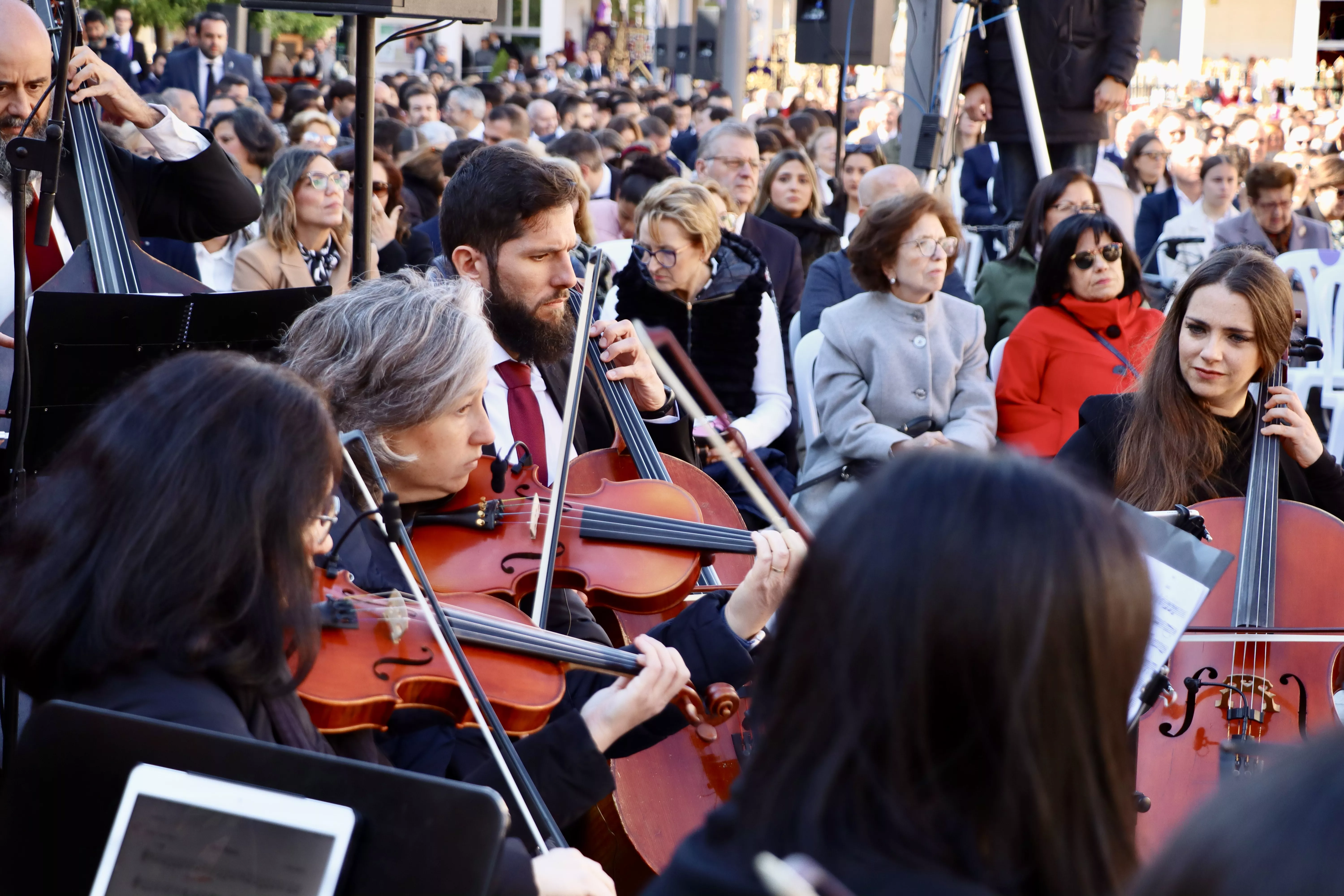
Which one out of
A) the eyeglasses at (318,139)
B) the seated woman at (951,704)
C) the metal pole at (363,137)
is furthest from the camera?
the eyeglasses at (318,139)

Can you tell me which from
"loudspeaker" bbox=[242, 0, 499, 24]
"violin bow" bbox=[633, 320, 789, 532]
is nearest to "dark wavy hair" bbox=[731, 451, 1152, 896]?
"violin bow" bbox=[633, 320, 789, 532]

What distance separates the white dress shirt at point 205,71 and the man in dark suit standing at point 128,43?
63.0 inches

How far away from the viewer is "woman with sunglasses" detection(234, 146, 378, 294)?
14.3 feet

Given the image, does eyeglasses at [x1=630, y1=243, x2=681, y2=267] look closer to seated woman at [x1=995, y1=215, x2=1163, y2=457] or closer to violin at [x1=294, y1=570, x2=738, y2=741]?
seated woman at [x1=995, y1=215, x2=1163, y2=457]

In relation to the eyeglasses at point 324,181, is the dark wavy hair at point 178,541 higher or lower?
lower

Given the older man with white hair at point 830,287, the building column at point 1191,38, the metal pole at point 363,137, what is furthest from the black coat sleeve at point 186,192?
the building column at point 1191,38

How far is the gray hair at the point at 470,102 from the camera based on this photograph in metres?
9.91

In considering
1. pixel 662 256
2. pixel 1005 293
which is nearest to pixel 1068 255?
pixel 1005 293

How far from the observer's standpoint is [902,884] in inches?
34.1

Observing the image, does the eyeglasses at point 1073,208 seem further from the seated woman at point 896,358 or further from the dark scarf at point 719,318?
the dark scarf at point 719,318

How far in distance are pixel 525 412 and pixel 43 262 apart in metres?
1.03

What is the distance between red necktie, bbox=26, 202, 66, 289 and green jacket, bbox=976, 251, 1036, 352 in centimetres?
304

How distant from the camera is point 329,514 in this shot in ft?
5.02

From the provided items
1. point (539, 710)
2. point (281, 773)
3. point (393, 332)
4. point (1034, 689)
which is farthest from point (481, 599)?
point (1034, 689)
